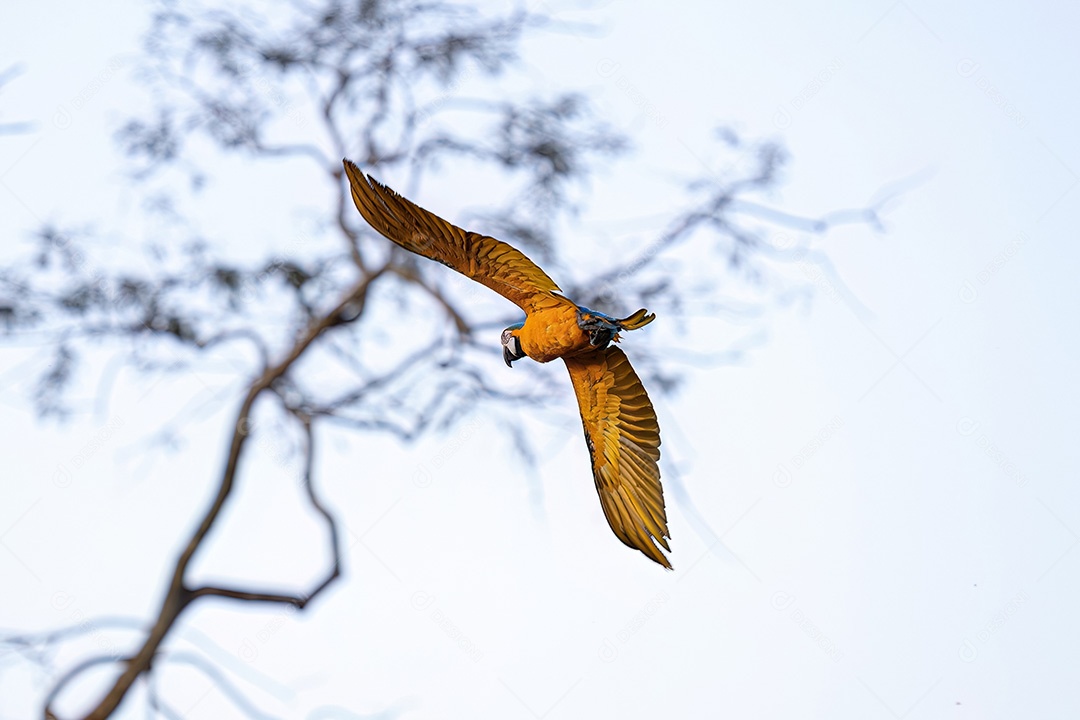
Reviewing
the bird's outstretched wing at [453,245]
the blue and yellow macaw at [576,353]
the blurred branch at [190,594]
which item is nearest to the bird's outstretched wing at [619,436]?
the blue and yellow macaw at [576,353]

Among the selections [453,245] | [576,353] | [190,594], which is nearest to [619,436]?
[576,353]

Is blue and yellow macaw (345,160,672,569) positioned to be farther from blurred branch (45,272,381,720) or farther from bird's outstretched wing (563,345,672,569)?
blurred branch (45,272,381,720)

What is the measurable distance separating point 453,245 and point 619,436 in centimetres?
35

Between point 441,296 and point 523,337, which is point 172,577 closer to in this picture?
point 441,296

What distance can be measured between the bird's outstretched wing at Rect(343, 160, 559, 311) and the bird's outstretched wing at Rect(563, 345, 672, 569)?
0.40 feet

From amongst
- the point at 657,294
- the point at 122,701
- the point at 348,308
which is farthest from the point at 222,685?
the point at 657,294

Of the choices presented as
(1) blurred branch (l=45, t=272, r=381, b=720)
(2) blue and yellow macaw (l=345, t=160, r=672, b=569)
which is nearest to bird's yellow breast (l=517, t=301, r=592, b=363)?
(2) blue and yellow macaw (l=345, t=160, r=672, b=569)

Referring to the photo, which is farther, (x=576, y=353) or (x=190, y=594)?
(x=190, y=594)

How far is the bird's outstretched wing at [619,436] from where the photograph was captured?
4.65 ft

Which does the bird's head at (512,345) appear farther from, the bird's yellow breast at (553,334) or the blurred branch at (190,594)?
the blurred branch at (190,594)

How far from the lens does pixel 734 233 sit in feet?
10.0

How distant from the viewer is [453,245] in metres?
1.43

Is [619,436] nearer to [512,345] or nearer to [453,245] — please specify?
[512,345]

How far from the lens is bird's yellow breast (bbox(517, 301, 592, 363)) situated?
4.40 ft
